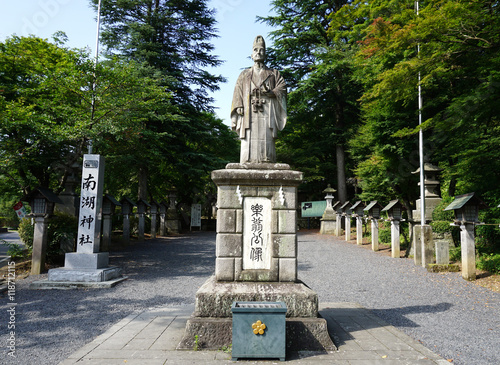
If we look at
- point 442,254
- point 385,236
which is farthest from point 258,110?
point 385,236

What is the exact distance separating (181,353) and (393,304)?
471cm

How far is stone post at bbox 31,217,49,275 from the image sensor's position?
9695mm

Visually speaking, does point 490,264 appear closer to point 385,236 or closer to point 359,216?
point 385,236

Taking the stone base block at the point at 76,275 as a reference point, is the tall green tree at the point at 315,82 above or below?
above

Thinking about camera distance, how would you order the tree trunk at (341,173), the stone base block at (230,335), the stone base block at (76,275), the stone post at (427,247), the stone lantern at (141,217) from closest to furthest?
1. the stone base block at (230,335)
2. the stone base block at (76,275)
3. the stone post at (427,247)
4. the stone lantern at (141,217)
5. the tree trunk at (341,173)

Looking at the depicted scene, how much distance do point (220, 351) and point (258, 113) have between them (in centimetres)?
356

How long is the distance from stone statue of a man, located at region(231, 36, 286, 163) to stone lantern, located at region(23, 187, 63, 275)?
7.33 metres

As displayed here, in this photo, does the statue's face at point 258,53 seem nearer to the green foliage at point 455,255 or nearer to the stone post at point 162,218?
the green foliage at point 455,255

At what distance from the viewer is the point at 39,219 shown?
9766 millimetres

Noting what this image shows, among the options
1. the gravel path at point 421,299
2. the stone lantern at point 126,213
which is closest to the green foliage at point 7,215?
the stone lantern at point 126,213

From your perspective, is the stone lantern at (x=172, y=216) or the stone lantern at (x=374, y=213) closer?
the stone lantern at (x=374, y=213)

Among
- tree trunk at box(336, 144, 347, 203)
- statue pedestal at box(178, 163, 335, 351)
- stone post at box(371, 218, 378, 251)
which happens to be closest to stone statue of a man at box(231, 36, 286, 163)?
statue pedestal at box(178, 163, 335, 351)

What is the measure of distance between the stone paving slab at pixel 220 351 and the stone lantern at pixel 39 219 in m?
6.00

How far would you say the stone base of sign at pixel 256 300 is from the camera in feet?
13.9
